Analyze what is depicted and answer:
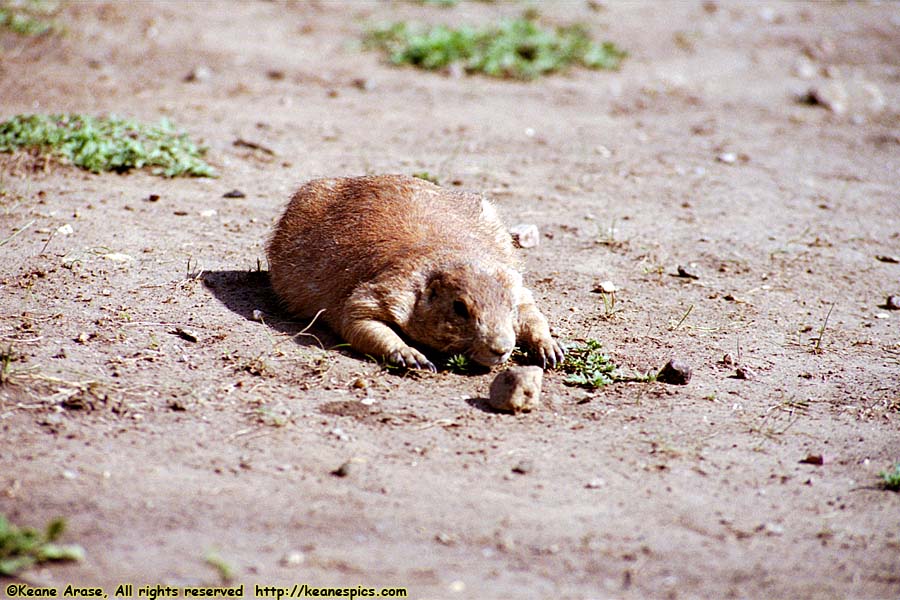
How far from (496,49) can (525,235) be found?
528 centimetres

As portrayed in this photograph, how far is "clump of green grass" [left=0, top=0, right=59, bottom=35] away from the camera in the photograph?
37.4ft

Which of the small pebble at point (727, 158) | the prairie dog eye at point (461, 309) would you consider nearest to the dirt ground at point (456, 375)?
the small pebble at point (727, 158)

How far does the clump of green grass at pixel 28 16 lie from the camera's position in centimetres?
1140

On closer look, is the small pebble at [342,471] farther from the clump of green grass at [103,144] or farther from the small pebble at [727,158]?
the small pebble at [727,158]

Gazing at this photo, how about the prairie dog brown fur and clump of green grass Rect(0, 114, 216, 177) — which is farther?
clump of green grass Rect(0, 114, 216, 177)

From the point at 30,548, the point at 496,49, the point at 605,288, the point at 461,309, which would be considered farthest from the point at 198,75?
the point at 30,548

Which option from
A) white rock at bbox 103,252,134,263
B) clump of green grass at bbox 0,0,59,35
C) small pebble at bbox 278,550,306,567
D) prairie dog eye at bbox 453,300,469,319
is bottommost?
white rock at bbox 103,252,134,263

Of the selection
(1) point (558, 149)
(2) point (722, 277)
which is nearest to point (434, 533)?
(2) point (722, 277)

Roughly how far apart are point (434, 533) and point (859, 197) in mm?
6977

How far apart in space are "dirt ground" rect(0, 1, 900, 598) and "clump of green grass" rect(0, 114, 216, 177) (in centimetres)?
19

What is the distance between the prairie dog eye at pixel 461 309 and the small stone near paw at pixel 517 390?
0.52m

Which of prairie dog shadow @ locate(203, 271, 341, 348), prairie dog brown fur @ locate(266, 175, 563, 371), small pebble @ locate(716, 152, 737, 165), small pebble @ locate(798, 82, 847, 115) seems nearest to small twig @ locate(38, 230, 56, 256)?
prairie dog shadow @ locate(203, 271, 341, 348)

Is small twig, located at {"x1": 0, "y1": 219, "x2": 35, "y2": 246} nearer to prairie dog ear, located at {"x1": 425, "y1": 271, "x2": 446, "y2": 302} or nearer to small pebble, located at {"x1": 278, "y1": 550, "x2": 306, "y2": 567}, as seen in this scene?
prairie dog ear, located at {"x1": 425, "y1": 271, "x2": 446, "y2": 302}

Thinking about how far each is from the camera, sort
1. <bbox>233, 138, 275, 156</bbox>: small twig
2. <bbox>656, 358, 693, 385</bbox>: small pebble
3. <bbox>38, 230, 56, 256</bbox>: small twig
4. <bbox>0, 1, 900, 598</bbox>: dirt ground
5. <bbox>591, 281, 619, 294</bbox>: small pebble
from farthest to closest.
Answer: <bbox>233, 138, 275, 156</bbox>: small twig → <bbox>591, 281, 619, 294</bbox>: small pebble → <bbox>38, 230, 56, 256</bbox>: small twig → <bbox>656, 358, 693, 385</bbox>: small pebble → <bbox>0, 1, 900, 598</bbox>: dirt ground
